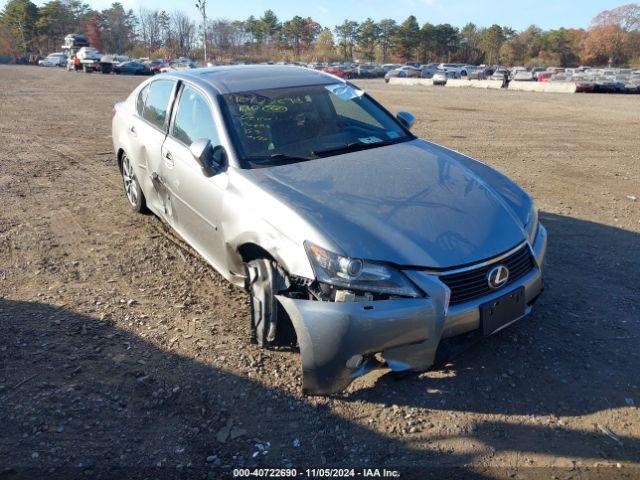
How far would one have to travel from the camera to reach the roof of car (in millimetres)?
4270

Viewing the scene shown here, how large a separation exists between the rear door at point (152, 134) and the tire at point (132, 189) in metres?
0.30

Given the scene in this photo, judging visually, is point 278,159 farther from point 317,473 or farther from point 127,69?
point 127,69

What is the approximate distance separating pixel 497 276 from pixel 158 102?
359 cm

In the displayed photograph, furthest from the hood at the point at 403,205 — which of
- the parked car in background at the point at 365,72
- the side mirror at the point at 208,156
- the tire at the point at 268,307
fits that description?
the parked car in background at the point at 365,72

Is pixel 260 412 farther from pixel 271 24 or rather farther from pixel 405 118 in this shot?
pixel 271 24

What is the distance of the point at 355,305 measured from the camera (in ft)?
8.86

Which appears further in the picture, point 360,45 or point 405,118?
point 360,45

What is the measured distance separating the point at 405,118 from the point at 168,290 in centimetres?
259

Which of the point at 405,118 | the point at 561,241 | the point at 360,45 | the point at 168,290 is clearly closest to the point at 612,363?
the point at 561,241

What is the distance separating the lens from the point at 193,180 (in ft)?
13.0

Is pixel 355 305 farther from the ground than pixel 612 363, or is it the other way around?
pixel 355 305

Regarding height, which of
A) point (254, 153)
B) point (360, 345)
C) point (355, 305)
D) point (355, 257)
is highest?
point (254, 153)

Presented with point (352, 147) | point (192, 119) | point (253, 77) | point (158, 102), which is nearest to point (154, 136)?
point (158, 102)

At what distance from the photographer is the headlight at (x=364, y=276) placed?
9.04 ft
